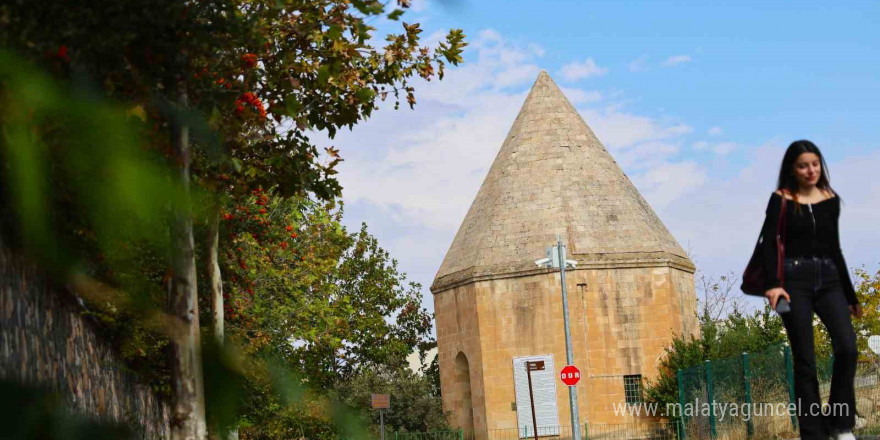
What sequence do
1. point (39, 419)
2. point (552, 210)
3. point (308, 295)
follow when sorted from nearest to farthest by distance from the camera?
point (39, 419), point (308, 295), point (552, 210)

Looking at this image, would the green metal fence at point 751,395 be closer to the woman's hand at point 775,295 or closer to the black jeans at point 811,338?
the black jeans at point 811,338

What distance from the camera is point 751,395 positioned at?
2059cm

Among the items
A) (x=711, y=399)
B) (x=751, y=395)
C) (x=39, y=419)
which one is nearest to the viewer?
(x=39, y=419)

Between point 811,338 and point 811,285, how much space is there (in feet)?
0.87

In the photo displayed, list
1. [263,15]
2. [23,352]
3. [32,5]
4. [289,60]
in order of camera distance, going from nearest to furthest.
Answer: [32,5], [23,352], [263,15], [289,60]

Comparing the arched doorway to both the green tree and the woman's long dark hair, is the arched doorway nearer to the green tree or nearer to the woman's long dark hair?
the green tree

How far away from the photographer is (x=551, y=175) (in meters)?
38.2

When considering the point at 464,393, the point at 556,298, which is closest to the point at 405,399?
the point at 464,393

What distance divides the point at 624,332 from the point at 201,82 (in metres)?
32.6

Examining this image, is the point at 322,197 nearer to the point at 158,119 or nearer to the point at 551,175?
the point at 158,119

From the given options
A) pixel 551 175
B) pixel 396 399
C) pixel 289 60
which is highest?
pixel 551 175

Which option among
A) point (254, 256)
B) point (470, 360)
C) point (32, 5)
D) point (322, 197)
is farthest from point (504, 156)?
point (32, 5)

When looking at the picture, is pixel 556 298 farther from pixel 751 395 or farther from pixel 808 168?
pixel 808 168

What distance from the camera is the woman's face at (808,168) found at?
495cm
